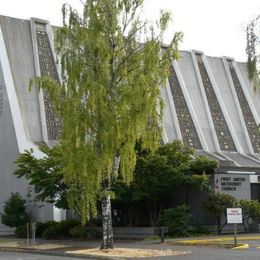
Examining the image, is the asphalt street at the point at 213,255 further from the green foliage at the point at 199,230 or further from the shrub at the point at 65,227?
the shrub at the point at 65,227

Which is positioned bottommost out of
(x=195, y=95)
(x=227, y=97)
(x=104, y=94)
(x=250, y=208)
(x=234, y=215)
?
(x=234, y=215)

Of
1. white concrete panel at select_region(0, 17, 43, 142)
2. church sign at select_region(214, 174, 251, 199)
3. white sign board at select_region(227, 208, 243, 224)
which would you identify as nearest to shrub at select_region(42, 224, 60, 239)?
white concrete panel at select_region(0, 17, 43, 142)

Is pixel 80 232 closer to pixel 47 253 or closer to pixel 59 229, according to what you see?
pixel 59 229

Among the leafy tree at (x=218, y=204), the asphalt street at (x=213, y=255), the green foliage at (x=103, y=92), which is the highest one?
the green foliage at (x=103, y=92)

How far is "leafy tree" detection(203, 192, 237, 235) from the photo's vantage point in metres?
33.1

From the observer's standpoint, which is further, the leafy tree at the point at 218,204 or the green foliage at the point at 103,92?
the leafy tree at the point at 218,204

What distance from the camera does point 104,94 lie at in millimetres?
24781

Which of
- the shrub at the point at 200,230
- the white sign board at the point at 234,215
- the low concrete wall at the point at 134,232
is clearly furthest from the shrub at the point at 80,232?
the white sign board at the point at 234,215

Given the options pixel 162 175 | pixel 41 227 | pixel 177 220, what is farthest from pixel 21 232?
pixel 177 220

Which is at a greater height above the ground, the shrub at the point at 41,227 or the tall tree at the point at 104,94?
the tall tree at the point at 104,94

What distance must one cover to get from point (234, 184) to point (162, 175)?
6398 mm

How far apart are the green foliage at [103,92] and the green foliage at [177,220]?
314 inches

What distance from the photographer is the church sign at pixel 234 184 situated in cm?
3566

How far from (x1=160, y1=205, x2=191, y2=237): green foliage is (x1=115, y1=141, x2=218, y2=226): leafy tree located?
3.88 ft
